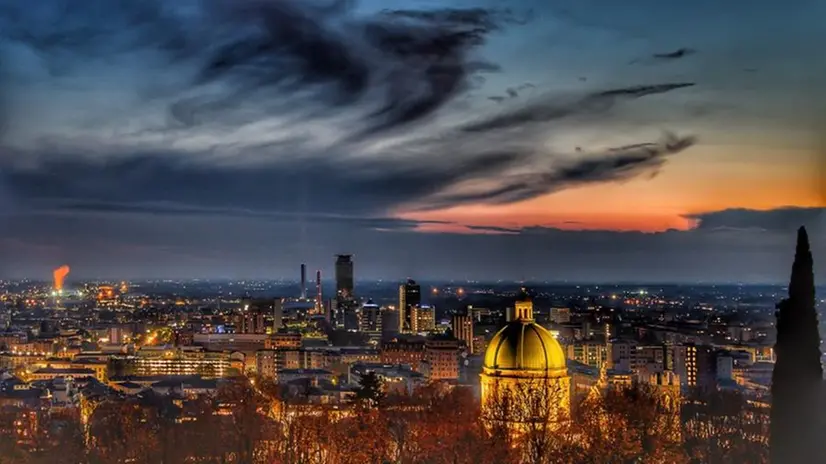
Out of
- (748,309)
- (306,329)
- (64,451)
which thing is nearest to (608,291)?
(306,329)

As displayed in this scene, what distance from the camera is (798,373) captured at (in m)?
6.03

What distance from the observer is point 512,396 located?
11.3m

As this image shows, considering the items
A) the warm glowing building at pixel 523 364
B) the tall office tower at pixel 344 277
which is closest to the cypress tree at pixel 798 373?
the warm glowing building at pixel 523 364

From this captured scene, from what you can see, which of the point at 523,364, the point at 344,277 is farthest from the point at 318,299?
the point at 523,364

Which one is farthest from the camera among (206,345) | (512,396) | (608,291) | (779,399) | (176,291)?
(176,291)

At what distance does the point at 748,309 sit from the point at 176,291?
119ft

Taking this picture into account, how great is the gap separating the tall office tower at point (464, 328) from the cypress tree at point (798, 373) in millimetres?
23995

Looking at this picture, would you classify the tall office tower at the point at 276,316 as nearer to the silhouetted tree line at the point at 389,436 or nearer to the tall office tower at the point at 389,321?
the tall office tower at the point at 389,321

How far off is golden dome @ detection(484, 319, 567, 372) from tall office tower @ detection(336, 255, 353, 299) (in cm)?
2137

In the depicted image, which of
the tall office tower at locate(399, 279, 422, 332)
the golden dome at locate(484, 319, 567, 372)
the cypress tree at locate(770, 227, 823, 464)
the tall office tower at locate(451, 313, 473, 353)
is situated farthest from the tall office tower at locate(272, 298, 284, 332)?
the cypress tree at locate(770, 227, 823, 464)

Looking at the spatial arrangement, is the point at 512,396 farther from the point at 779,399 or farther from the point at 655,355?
the point at 655,355

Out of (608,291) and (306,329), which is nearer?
(306,329)

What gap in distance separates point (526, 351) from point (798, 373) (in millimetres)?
7331

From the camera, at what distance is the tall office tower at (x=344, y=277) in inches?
1444
